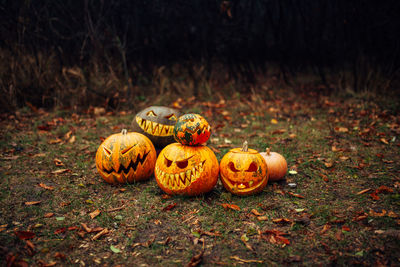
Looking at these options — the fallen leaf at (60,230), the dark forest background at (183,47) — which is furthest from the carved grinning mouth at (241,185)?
the dark forest background at (183,47)

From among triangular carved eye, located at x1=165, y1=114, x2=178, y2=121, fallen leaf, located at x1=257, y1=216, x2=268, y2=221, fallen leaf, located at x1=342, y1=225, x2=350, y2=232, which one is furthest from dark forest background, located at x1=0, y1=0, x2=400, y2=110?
fallen leaf, located at x1=342, y1=225, x2=350, y2=232

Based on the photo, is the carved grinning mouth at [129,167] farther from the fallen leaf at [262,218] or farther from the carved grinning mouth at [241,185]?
the fallen leaf at [262,218]

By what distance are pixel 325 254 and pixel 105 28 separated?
27.6 ft

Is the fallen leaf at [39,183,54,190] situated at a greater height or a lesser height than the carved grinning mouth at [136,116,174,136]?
lesser

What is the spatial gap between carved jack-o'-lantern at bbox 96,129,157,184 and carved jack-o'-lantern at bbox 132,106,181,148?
1.10 feet

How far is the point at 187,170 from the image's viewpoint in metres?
3.27

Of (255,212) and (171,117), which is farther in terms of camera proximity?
(171,117)

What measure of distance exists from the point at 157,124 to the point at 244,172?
1.53 m

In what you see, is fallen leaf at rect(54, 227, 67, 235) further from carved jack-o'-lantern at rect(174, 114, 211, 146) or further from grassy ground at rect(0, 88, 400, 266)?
carved jack-o'-lantern at rect(174, 114, 211, 146)

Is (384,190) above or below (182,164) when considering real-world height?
below

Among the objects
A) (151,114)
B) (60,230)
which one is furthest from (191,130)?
(60,230)

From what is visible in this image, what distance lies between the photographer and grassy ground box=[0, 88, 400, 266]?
2467 millimetres

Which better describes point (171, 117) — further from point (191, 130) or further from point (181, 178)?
point (181, 178)

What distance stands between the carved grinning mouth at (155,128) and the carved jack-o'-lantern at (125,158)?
0.33 m
